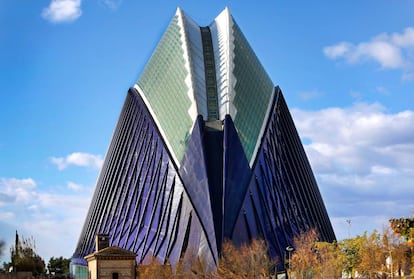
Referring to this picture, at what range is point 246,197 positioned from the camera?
61500 millimetres

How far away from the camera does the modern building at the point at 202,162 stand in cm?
6084

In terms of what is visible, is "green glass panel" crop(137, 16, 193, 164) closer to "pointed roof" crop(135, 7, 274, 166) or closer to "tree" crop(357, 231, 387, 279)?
"pointed roof" crop(135, 7, 274, 166)

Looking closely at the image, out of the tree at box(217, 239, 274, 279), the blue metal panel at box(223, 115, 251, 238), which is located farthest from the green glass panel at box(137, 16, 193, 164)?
the tree at box(217, 239, 274, 279)

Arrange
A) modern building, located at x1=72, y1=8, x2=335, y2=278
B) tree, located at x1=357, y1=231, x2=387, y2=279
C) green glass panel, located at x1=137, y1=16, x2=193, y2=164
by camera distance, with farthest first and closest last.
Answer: green glass panel, located at x1=137, y1=16, x2=193, y2=164 < modern building, located at x1=72, y1=8, x2=335, y2=278 < tree, located at x1=357, y1=231, x2=387, y2=279

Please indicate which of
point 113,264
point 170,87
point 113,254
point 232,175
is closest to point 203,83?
point 170,87

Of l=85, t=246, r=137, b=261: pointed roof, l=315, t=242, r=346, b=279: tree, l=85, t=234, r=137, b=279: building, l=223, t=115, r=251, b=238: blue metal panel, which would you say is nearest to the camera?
l=315, t=242, r=346, b=279: tree

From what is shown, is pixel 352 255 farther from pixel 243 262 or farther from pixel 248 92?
pixel 248 92

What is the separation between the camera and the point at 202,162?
204 ft

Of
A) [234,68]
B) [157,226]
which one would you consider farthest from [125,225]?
[234,68]

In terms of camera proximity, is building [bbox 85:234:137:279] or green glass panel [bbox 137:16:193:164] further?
green glass panel [bbox 137:16:193:164]

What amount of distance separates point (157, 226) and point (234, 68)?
67.5 ft

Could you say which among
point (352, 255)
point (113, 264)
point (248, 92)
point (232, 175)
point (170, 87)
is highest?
point (170, 87)

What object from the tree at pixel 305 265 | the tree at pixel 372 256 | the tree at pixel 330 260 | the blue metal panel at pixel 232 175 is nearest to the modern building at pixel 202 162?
the blue metal panel at pixel 232 175

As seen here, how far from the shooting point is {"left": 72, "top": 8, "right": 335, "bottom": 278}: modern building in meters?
60.8
